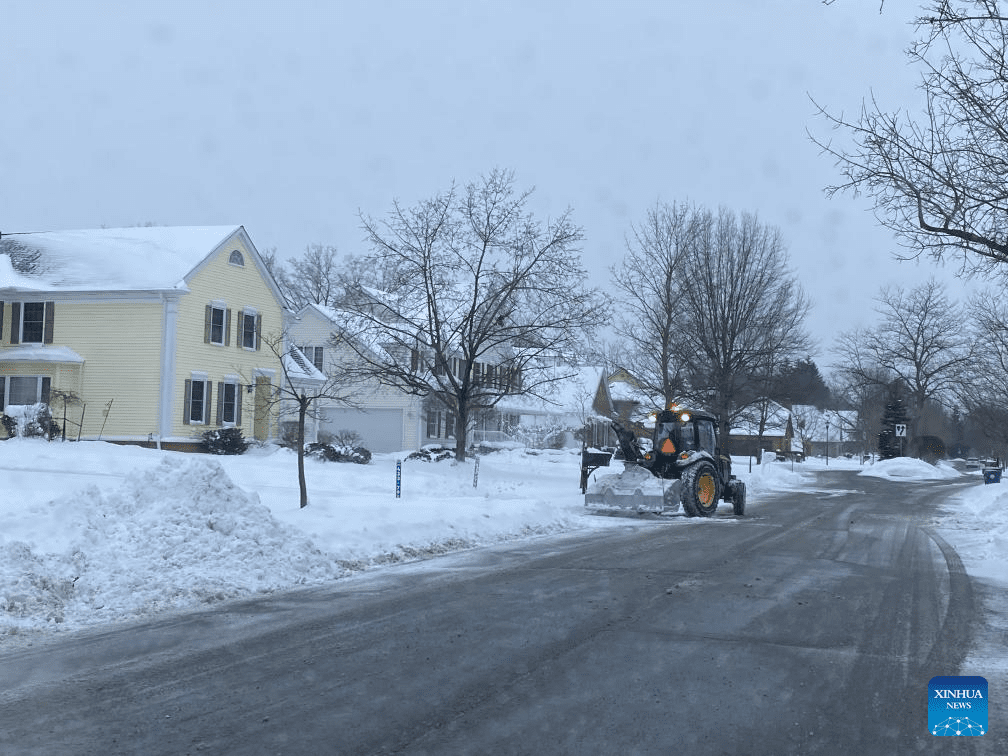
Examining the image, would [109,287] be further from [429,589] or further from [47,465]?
[429,589]

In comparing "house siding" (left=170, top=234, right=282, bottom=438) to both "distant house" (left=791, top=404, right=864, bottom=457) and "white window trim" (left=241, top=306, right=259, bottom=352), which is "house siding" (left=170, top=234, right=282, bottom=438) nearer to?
"white window trim" (left=241, top=306, right=259, bottom=352)

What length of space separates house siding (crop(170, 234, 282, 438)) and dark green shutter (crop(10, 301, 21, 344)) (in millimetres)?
5370

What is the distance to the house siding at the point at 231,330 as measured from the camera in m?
32.9

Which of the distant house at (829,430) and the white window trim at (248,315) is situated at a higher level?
the white window trim at (248,315)

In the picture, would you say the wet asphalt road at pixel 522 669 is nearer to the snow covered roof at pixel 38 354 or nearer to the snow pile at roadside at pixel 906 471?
the snow covered roof at pixel 38 354

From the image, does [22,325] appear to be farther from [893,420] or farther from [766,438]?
[766,438]

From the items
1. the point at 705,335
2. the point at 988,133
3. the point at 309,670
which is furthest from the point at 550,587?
the point at 705,335

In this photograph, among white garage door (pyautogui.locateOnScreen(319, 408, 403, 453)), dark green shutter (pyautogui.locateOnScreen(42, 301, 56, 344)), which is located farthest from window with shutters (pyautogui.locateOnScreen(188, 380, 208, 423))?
white garage door (pyautogui.locateOnScreen(319, 408, 403, 453))

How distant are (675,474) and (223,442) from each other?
16.6 meters

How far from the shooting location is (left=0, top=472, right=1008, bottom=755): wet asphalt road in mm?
5605

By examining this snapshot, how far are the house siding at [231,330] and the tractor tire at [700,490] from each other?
51.8 feet

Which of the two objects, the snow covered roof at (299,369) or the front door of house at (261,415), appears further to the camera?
the snow covered roof at (299,369)

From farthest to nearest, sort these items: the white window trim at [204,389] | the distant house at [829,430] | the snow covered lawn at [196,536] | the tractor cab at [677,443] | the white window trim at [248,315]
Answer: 1. the distant house at [829,430]
2. the white window trim at [248,315]
3. the white window trim at [204,389]
4. the tractor cab at [677,443]
5. the snow covered lawn at [196,536]

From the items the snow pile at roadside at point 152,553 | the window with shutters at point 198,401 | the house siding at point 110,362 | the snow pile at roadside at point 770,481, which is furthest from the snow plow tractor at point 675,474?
the house siding at point 110,362
